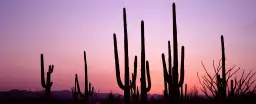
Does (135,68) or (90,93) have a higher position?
(135,68)

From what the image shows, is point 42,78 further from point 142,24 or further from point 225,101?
point 225,101

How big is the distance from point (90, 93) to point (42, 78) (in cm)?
748

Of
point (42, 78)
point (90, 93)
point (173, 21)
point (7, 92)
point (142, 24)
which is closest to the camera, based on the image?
point (173, 21)

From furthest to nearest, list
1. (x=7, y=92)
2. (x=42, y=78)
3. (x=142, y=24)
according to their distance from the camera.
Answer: (x=7, y=92), (x=42, y=78), (x=142, y=24)

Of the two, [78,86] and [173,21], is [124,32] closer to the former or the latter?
[173,21]

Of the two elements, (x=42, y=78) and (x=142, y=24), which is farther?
(x=42, y=78)

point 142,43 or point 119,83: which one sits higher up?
point 142,43

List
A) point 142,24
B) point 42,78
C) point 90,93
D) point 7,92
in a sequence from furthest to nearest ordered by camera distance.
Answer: point 7,92, point 90,93, point 42,78, point 142,24

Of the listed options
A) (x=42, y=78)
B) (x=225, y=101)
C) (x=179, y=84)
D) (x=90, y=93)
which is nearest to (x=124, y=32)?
(x=179, y=84)

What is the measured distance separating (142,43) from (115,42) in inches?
37.7

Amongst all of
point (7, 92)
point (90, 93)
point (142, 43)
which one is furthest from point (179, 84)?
point (7, 92)

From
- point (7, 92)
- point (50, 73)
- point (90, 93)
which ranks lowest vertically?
point (7, 92)

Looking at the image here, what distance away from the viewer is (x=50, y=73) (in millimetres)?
17953

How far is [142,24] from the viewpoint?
1254cm
